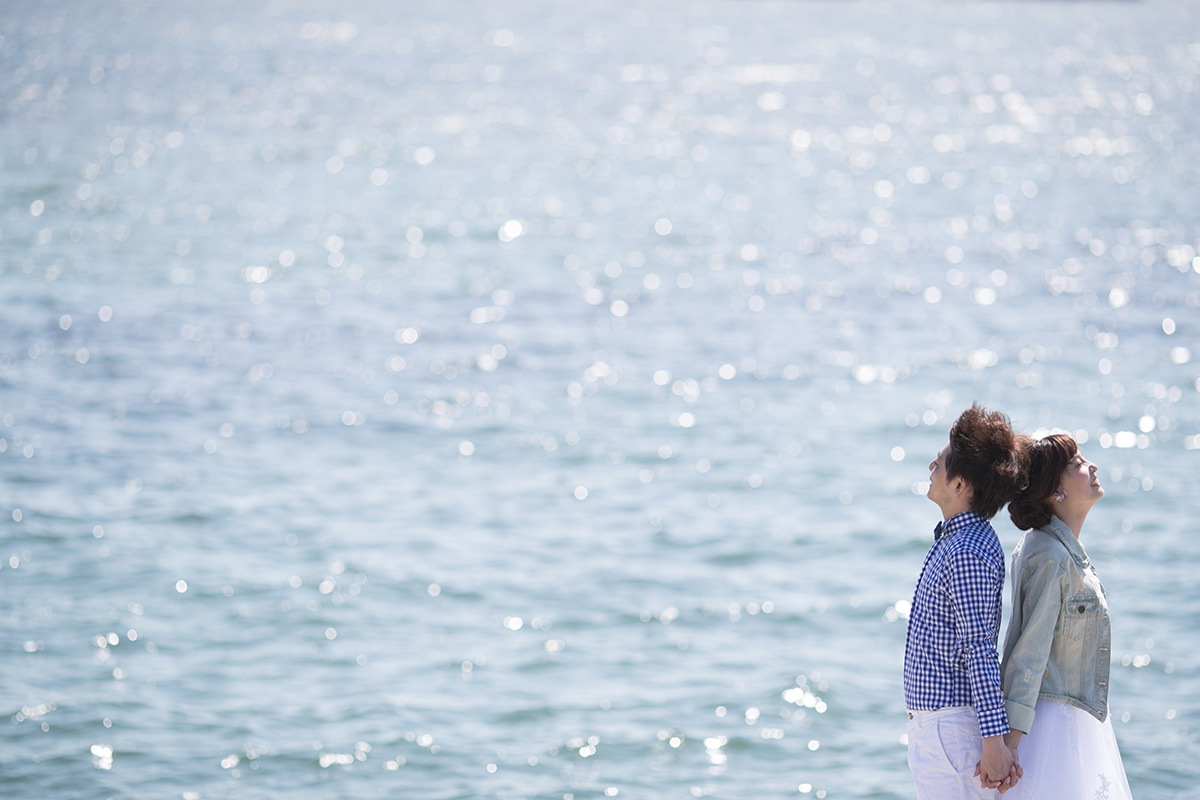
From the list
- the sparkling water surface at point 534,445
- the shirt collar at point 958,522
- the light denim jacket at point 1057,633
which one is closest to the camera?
the light denim jacket at point 1057,633

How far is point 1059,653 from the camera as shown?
16.4 feet

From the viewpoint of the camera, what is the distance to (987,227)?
97.8ft

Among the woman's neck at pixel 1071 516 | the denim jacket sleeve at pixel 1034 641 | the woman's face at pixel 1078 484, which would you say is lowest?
the denim jacket sleeve at pixel 1034 641

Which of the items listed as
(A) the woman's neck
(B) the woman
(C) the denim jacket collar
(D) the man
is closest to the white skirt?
(B) the woman

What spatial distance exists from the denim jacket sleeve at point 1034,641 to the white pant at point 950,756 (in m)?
0.16

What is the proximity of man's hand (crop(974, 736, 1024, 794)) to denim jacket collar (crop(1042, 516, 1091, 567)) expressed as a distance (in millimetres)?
716

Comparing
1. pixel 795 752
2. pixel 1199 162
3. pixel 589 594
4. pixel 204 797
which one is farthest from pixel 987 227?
pixel 204 797

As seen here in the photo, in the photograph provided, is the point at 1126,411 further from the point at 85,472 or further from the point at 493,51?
the point at 493,51

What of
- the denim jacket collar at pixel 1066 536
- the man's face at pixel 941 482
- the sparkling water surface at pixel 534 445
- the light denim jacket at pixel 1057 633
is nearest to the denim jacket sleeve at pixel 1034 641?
the light denim jacket at pixel 1057 633

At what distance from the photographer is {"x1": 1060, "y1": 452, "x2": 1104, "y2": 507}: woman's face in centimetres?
496

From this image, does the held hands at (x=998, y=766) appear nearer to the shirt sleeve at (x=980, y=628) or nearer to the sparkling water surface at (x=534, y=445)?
the shirt sleeve at (x=980, y=628)

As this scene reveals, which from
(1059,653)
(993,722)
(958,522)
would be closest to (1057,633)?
(1059,653)

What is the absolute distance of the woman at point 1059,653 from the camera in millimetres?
4914

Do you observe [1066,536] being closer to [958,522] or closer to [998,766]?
[958,522]
